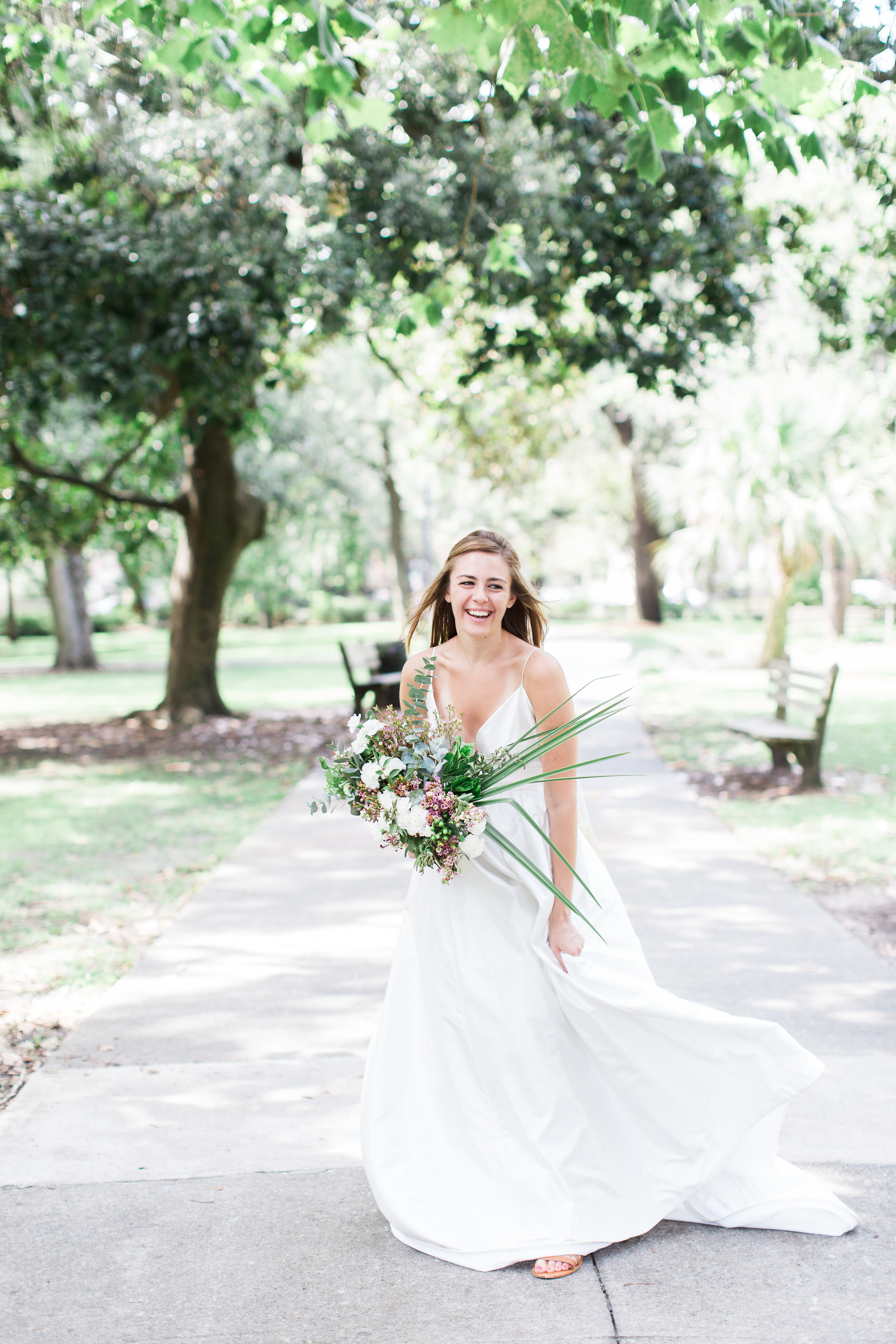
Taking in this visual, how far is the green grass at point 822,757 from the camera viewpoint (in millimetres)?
7262

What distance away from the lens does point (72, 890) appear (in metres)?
6.79

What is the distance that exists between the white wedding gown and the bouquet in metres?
0.19

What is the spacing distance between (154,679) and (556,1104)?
21179 mm

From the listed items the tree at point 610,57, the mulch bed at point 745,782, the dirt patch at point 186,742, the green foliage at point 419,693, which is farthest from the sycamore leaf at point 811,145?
the dirt patch at point 186,742

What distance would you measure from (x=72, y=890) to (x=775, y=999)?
436 centimetres

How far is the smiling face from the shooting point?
10.4 ft

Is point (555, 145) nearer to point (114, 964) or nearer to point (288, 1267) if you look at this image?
point (114, 964)

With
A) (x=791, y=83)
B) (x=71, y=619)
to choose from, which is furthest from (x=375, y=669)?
(x=71, y=619)

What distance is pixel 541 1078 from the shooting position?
3029mm

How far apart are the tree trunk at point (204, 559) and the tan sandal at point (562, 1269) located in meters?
11.6

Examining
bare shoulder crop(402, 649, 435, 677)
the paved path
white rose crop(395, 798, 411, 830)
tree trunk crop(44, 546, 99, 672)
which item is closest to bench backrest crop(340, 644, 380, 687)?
the paved path

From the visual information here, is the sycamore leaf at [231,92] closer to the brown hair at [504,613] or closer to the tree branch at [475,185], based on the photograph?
the tree branch at [475,185]

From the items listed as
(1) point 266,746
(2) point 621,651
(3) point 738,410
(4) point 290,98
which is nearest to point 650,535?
(2) point 621,651

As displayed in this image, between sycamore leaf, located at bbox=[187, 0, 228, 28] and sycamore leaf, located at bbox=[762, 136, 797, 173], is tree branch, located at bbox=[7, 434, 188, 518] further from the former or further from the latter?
sycamore leaf, located at bbox=[762, 136, 797, 173]
